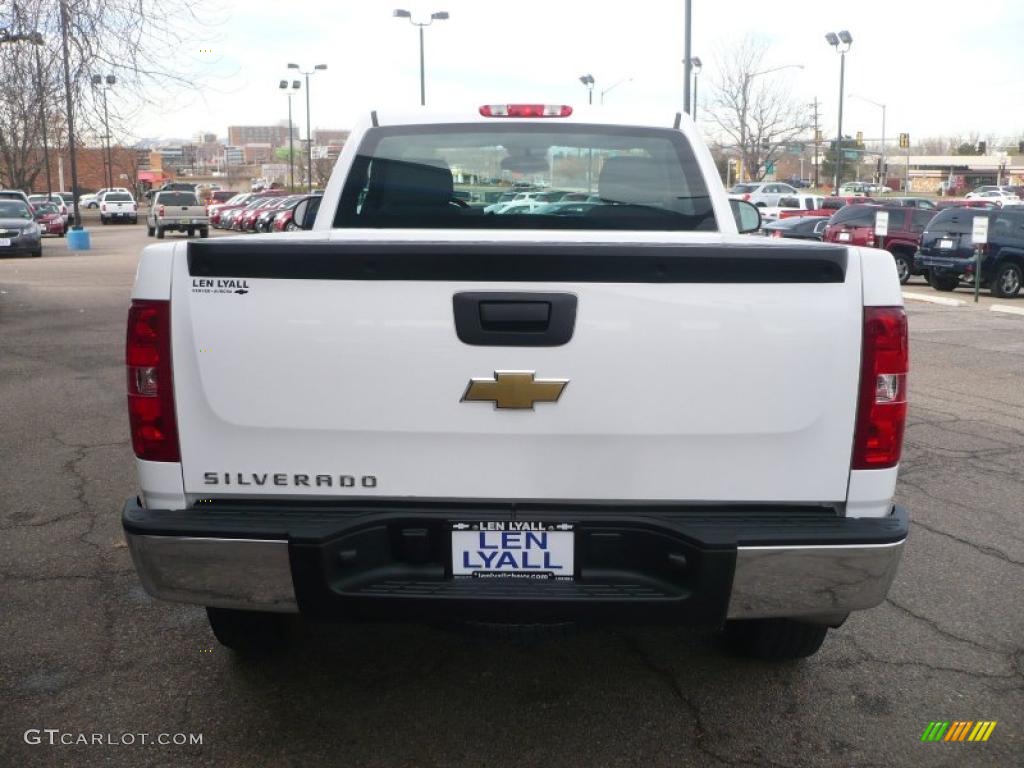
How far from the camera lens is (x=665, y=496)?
2.87m

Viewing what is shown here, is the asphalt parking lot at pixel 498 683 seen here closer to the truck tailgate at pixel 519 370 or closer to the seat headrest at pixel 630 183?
the truck tailgate at pixel 519 370

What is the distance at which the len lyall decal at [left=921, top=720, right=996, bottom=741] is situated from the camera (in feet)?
10.7

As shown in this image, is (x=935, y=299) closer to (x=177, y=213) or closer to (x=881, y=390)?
(x=881, y=390)

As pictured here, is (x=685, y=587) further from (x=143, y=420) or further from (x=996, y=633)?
(x=996, y=633)

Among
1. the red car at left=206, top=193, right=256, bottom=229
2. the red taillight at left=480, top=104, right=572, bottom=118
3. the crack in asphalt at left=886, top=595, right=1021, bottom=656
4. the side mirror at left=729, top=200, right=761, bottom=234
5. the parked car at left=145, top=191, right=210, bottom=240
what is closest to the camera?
the crack in asphalt at left=886, top=595, right=1021, bottom=656

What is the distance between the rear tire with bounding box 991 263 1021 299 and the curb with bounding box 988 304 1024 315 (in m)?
1.91

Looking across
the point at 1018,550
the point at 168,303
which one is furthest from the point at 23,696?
the point at 1018,550

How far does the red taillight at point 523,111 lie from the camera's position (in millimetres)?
4883

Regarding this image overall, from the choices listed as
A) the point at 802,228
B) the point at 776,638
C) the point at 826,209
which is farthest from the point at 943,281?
the point at 776,638

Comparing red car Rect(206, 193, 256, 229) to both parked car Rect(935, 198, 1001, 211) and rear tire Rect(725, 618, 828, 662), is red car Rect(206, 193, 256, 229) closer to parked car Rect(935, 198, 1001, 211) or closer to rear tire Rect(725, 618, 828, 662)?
parked car Rect(935, 198, 1001, 211)

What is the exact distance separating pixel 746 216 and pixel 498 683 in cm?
311

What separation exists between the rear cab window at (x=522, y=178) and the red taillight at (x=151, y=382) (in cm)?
187

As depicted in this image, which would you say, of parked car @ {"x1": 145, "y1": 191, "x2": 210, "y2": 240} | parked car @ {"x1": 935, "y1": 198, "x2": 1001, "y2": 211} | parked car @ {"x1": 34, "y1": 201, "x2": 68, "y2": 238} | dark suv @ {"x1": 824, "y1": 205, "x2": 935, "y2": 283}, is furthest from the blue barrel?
parked car @ {"x1": 935, "y1": 198, "x2": 1001, "y2": 211}

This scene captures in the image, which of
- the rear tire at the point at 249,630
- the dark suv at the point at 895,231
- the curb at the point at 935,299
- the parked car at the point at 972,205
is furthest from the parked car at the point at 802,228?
the rear tire at the point at 249,630
